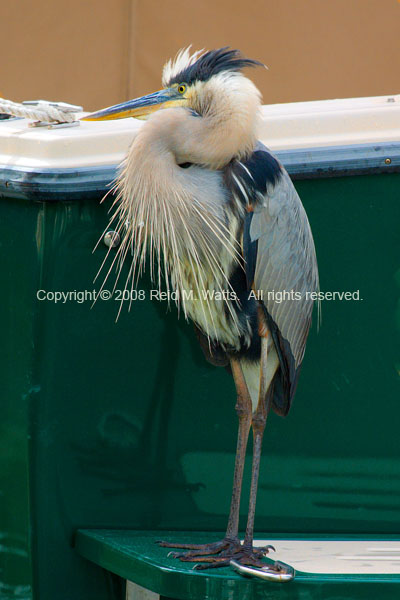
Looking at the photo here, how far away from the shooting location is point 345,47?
3686mm

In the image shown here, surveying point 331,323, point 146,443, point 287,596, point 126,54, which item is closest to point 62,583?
point 146,443

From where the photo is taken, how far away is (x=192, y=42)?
3.71m

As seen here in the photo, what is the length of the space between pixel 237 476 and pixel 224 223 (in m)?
0.48

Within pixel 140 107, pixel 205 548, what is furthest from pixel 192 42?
pixel 205 548

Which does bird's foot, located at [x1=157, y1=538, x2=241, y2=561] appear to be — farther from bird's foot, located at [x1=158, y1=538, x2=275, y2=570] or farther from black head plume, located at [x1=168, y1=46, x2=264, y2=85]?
black head plume, located at [x1=168, y1=46, x2=264, y2=85]

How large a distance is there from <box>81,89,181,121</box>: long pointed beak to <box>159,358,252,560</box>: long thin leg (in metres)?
0.48

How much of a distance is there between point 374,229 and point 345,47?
2.10 m

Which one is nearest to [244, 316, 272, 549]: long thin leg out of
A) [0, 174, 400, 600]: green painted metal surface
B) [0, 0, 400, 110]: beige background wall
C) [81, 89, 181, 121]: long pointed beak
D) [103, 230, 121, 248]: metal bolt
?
[0, 174, 400, 600]: green painted metal surface

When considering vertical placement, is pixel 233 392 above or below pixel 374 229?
below

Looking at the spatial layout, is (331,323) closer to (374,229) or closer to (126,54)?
(374,229)

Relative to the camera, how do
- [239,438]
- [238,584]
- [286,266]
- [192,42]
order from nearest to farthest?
[238,584] → [286,266] → [239,438] → [192,42]

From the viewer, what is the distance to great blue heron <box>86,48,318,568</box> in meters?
1.53

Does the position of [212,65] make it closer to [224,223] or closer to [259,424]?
[224,223]

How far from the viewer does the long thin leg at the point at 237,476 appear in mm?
1641
